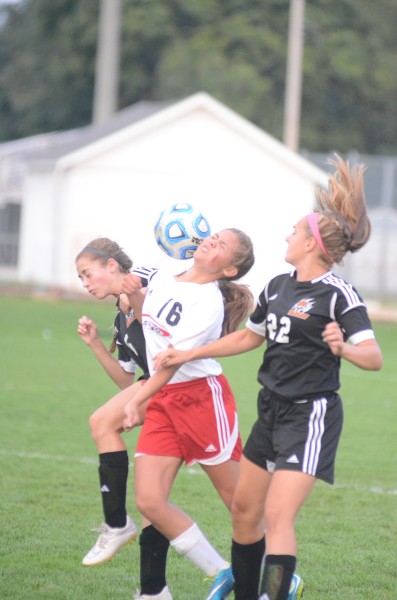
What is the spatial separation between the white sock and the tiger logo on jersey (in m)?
1.19

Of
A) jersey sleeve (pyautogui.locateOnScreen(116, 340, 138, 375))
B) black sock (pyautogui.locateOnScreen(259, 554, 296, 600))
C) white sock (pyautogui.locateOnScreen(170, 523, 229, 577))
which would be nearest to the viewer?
black sock (pyautogui.locateOnScreen(259, 554, 296, 600))

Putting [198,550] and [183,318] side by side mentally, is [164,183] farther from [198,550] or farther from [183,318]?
[198,550]

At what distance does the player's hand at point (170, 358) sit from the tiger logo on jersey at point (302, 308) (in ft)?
1.76

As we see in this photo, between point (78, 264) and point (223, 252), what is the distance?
0.85 metres

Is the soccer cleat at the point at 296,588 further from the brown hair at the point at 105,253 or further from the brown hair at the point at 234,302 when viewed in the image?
the brown hair at the point at 105,253

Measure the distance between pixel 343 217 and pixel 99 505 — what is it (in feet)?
11.4

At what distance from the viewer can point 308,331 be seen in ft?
16.9

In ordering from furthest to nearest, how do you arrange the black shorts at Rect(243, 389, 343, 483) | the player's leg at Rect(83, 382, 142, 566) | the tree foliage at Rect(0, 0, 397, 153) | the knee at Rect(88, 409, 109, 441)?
the tree foliage at Rect(0, 0, 397, 153) → the knee at Rect(88, 409, 109, 441) → the player's leg at Rect(83, 382, 142, 566) → the black shorts at Rect(243, 389, 343, 483)

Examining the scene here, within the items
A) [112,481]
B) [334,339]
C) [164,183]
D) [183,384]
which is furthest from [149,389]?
[164,183]

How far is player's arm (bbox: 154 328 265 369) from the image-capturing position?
533 cm

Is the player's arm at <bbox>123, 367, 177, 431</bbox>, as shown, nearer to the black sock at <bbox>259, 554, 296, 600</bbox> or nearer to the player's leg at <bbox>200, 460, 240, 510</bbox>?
the player's leg at <bbox>200, 460, 240, 510</bbox>

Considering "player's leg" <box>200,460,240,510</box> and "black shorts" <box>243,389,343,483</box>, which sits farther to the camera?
"player's leg" <box>200,460,240,510</box>

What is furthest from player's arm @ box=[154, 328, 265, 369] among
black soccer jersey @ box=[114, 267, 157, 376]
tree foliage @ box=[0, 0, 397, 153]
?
tree foliage @ box=[0, 0, 397, 153]

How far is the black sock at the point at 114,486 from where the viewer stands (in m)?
6.00
